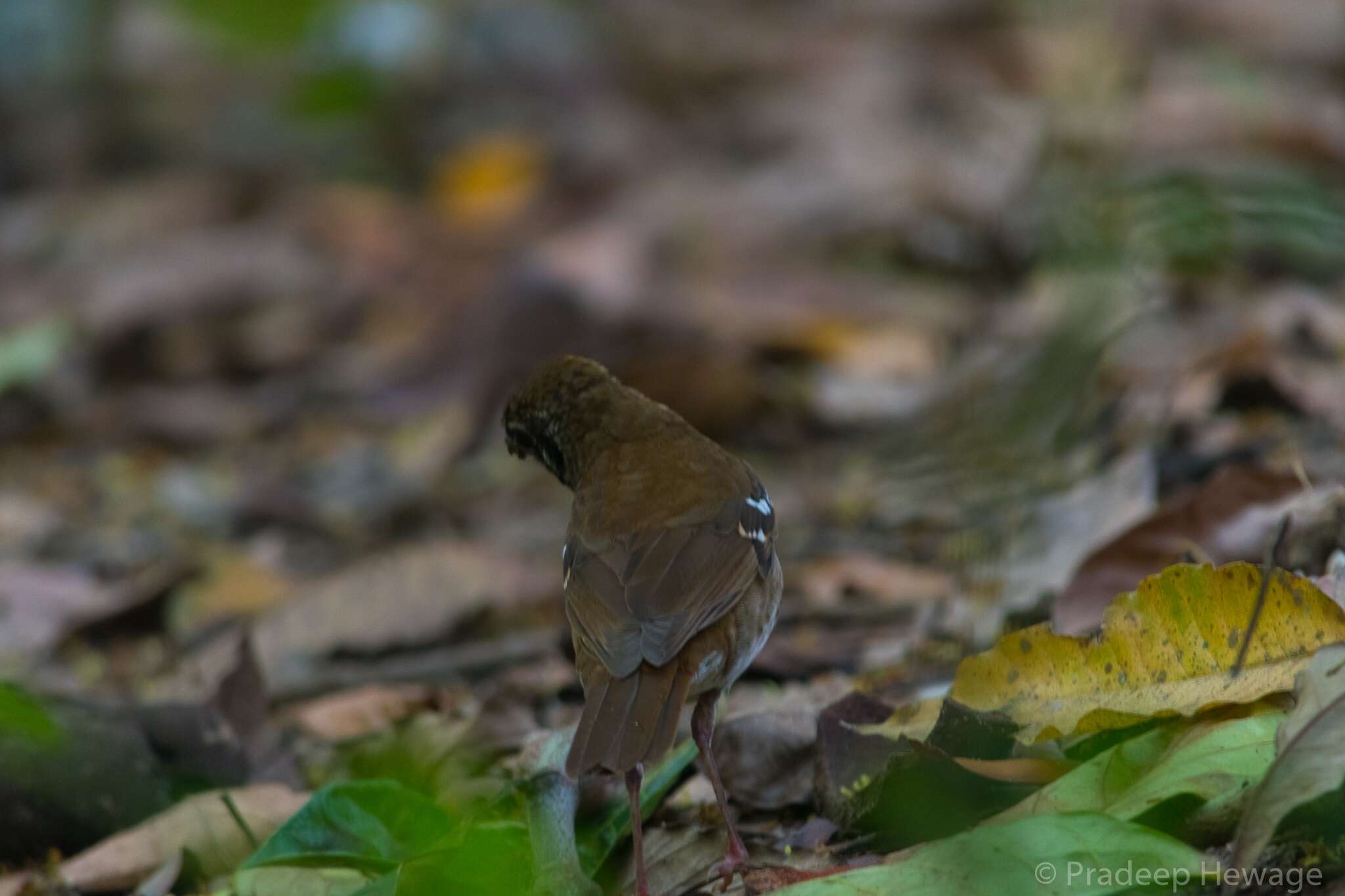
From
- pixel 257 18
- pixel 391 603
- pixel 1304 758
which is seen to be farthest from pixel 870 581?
pixel 257 18

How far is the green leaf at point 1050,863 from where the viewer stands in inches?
99.8

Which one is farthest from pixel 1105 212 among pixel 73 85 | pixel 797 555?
pixel 73 85

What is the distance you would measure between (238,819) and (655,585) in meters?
0.91

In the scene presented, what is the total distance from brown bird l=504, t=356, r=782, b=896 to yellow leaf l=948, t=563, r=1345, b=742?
585 millimetres

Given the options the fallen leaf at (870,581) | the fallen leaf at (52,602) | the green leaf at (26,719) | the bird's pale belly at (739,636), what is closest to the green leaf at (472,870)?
the bird's pale belly at (739,636)

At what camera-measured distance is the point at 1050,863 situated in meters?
2.56

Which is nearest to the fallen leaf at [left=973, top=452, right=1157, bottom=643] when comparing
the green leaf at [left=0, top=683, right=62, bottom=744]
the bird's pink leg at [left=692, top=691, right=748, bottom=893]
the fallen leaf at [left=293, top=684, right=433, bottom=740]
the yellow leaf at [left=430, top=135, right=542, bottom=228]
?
the bird's pink leg at [left=692, top=691, right=748, bottom=893]

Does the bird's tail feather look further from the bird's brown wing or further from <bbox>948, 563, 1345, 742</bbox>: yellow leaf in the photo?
<bbox>948, 563, 1345, 742</bbox>: yellow leaf

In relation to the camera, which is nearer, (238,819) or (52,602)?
(238,819)

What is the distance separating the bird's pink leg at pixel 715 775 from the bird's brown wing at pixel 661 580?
0.56 feet

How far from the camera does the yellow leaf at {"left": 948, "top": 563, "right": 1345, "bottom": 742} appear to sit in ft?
9.64

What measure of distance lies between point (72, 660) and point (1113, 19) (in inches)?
331

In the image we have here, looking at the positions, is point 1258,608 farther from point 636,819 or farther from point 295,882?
point 295,882

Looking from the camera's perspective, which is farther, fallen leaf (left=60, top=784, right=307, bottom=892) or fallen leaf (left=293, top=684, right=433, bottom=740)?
fallen leaf (left=293, top=684, right=433, bottom=740)
